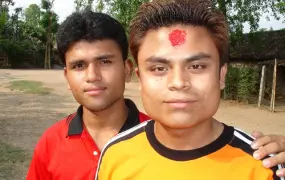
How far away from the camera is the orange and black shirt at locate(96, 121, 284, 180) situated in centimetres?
143

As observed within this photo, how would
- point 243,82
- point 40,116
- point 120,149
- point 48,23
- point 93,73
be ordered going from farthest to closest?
point 48,23 < point 243,82 < point 40,116 < point 93,73 < point 120,149

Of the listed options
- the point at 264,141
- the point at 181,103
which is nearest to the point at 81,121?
the point at 181,103

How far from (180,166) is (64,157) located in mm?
824

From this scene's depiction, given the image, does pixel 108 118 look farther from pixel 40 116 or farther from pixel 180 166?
pixel 40 116

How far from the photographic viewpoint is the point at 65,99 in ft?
45.9

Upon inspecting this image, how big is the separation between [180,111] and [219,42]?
1.23 ft

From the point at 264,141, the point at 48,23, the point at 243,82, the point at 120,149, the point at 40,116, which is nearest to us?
the point at 264,141

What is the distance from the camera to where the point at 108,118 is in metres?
2.19

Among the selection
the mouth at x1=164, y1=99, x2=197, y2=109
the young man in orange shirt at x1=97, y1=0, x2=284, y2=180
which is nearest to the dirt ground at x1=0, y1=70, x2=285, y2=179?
the young man in orange shirt at x1=97, y1=0, x2=284, y2=180

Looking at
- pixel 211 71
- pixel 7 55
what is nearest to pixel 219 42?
pixel 211 71

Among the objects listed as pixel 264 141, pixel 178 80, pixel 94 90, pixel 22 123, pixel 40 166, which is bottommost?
pixel 22 123

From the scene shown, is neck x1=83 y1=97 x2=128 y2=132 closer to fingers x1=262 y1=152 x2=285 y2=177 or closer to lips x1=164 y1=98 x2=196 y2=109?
lips x1=164 y1=98 x2=196 y2=109

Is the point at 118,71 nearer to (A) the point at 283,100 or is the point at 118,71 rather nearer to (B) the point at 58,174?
(B) the point at 58,174

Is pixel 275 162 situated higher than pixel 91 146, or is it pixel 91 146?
pixel 275 162
